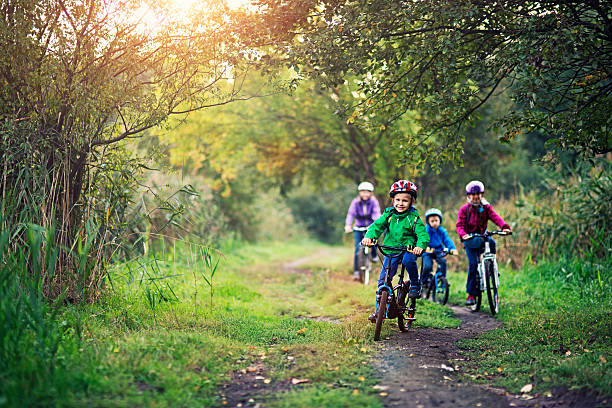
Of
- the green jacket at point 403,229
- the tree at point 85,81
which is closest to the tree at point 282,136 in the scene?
the tree at point 85,81

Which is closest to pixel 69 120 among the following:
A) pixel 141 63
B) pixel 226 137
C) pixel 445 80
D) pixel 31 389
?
pixel 141 63

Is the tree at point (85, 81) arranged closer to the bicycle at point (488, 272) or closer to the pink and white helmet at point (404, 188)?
the pink and white helmet at point (404, 188)

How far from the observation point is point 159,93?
7.15 m

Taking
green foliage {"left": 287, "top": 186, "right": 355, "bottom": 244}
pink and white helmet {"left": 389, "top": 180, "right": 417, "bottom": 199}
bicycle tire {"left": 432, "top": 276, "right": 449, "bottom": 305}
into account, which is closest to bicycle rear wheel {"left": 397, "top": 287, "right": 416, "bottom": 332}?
pink and white helmet {"left": 389, "top": 180, "right": 417, "bottom": 199}

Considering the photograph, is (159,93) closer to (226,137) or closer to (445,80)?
(445,80)

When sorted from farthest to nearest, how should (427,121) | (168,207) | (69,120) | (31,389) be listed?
(427,121) → (168,207) → (69,120) → (31,389)

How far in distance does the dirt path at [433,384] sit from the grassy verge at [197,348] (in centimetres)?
23

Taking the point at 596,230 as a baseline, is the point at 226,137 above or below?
above

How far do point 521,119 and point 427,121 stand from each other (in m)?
1.41

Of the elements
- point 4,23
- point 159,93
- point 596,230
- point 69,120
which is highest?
point 4,23

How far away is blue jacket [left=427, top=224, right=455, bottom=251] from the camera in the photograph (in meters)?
9.59

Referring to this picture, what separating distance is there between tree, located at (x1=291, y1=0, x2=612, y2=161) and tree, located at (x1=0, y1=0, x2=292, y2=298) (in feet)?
4.18

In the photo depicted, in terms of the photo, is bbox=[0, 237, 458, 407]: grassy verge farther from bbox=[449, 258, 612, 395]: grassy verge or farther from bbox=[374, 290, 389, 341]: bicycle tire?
bbox=[449, 258, 612, 395]: grassy verge

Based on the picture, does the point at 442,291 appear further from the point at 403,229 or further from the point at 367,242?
the point at 367,242
